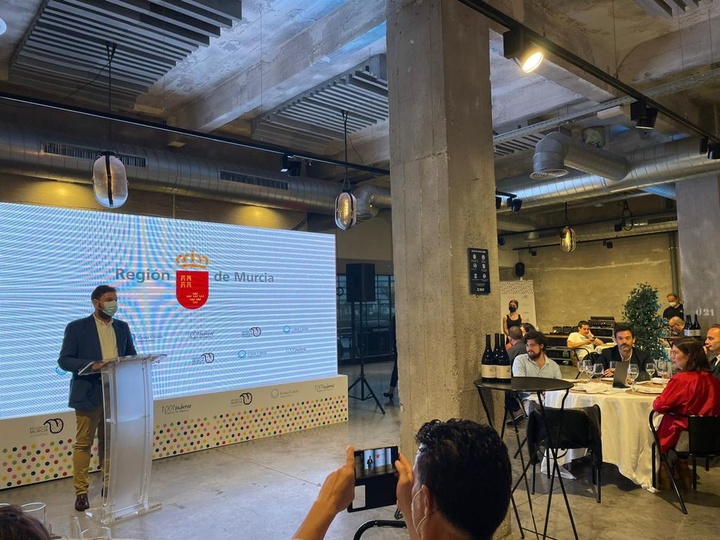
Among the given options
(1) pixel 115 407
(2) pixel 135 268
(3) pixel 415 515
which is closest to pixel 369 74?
(2) pixel 135 268

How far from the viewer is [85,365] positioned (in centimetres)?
392

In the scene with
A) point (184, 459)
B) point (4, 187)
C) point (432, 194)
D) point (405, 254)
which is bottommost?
point (184, 459)

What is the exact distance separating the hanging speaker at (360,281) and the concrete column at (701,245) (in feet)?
14.6

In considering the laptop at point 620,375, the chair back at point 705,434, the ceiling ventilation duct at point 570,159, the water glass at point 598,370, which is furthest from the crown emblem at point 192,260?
the chair back at point 705,434

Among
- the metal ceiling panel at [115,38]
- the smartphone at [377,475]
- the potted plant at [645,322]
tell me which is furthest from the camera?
the potted plant at [645,322]

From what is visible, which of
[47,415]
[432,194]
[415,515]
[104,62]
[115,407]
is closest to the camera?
[415,515]

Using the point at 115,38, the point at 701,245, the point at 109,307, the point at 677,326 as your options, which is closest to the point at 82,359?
the point at 109,307

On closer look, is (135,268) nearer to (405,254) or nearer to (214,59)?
(214,59)

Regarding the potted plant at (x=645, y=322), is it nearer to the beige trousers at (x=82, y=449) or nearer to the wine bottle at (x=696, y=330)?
the wine bottle at (x=696, y=330)

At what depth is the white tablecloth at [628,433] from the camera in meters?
4.07

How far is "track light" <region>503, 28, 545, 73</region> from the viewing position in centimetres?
350

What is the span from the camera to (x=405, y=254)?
3.53 metres

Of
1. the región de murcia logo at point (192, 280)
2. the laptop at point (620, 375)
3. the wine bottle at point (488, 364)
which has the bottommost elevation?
the laptop at point (620, 375)

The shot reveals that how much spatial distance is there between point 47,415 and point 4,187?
312 centimetres
